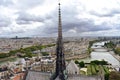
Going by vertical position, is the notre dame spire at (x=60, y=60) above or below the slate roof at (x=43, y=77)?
above

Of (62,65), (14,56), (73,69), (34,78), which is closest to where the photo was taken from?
(62,65)

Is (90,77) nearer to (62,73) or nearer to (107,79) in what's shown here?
(62,73)

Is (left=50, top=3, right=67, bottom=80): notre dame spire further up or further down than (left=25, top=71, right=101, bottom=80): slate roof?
further up

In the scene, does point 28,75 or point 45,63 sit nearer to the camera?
point 28,75

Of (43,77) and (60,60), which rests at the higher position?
(60,60)

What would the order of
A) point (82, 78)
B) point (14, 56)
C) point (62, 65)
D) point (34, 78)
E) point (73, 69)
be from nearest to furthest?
point (62, 65)
point (82, 78)
point (34, 78)
point (73, 69)
point (14, 56)

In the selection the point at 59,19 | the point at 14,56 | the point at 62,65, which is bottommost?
the point at 14,56

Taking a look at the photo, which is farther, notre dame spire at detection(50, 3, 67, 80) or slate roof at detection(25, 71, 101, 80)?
slate roof at detection(25, 71, 101, 80)

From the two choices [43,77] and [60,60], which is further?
[43,77]

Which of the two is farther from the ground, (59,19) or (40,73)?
(59,19)

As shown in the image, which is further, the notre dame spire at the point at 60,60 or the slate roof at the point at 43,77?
the slate roof at the point at 43,77

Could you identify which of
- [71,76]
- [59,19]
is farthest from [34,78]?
[59,19]
